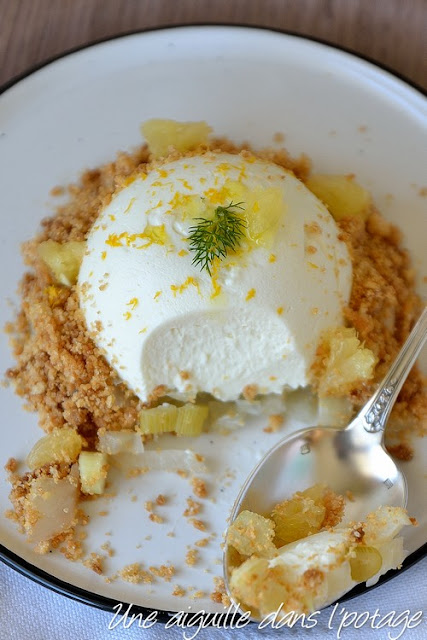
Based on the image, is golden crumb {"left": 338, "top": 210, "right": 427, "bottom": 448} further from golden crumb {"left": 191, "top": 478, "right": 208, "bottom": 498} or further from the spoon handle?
golden crumb {"left": 191, "top": 478, "right": 208, "bottom": 498}

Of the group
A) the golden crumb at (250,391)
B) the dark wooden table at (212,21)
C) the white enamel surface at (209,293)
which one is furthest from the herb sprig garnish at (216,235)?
the dark wooden table at (212,21)

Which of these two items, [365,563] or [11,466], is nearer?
[365,563]

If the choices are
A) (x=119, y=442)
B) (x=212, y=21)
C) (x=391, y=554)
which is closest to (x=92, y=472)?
(x=119, y=442)

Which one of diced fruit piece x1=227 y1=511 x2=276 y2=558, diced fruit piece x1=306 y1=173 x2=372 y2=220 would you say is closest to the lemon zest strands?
diced fruit piece x1=306 y1=173 x2=372 y2=220

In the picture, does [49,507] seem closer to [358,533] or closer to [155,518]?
[155,518]

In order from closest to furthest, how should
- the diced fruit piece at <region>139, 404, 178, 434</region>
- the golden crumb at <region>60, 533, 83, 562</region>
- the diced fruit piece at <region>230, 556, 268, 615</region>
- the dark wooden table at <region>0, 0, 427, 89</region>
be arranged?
the diced fruit piece at <region>230, 556, 268, 615</region> < the golden crumb at <region>60, 533, 83, 562</region> < the diced fruit piece at <region>139, 404, 178, 434</region> < the dark wooden table at <region>0, 0, 427, 89</region>

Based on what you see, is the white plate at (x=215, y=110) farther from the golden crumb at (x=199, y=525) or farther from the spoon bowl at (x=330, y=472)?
the golden crumb at (x=199, y=525)
